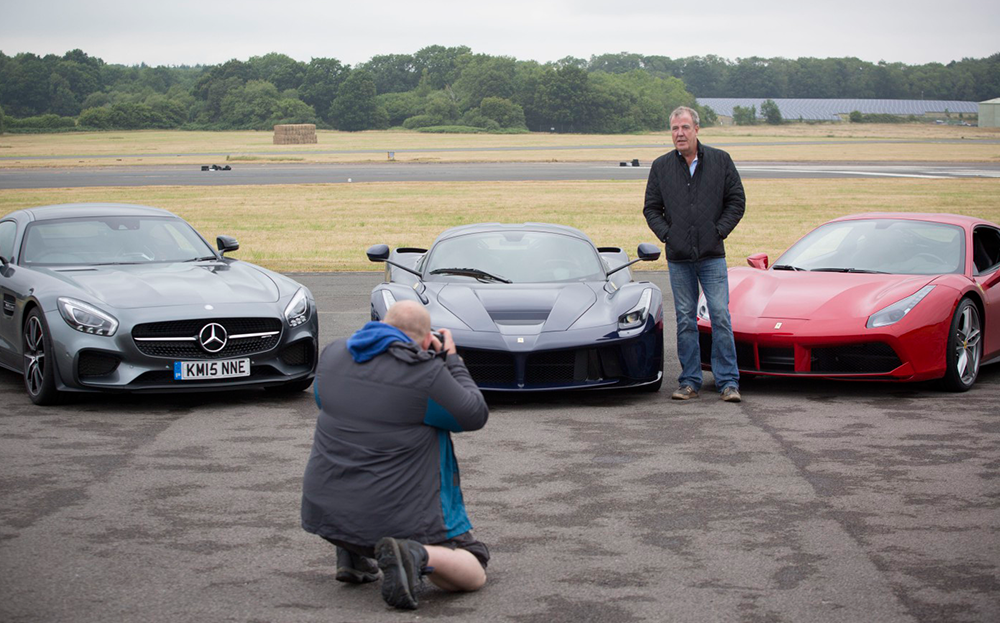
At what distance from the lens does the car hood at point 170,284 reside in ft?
26.6

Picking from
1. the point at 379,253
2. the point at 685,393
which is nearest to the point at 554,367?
the point at 685,393

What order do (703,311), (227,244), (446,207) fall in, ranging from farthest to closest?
(446,207) → (227,244) → (703,311)

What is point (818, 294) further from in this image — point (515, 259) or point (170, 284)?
point (170, 284)

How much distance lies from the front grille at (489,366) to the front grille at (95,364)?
2394 millimetres

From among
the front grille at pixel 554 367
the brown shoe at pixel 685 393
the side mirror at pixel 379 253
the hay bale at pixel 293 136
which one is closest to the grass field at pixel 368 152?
the hay bale at pixel 293 136

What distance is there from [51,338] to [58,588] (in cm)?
391

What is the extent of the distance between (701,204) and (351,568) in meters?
4.68

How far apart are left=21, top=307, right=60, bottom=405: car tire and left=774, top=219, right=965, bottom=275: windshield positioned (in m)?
5.81

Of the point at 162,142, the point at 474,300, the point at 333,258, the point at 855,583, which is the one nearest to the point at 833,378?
the point at 474,300

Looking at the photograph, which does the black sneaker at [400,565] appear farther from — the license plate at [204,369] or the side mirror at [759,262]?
the side mirror at [759,262]

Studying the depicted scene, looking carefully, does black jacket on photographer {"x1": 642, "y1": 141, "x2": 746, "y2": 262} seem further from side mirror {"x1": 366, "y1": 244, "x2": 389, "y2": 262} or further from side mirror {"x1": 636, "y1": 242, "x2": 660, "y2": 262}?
side mirror {"x1": 366, "y1": 244, "x2": 389, "y2": 262}

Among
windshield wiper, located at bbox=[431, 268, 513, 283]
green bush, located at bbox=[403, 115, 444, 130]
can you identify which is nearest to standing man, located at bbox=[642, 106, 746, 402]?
windshield wiper, located at bbox=[431, 268, 513, 283]

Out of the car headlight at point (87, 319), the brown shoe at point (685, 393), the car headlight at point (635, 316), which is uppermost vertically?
the car headlight at point (87, 319)

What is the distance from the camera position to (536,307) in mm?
8266
